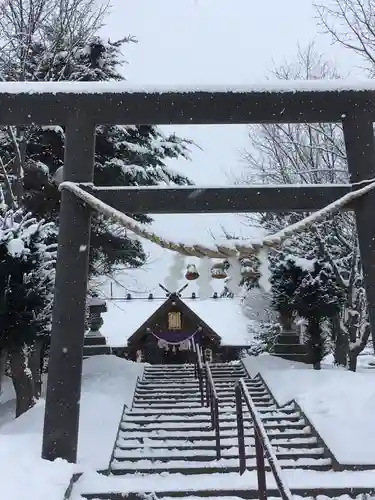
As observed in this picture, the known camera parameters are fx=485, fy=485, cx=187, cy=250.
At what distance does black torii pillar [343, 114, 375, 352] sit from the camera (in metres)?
3.91

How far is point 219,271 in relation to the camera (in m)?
3.79

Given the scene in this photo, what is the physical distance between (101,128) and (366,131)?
7.77 metres

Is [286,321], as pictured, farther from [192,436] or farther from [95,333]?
[192,436]

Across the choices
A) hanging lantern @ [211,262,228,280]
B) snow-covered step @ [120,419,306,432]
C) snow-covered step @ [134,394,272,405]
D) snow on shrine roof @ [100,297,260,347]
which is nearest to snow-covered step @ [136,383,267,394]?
snow-covered step @ [134,394,272,405]

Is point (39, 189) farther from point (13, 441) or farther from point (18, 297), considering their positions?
point (13, 441)

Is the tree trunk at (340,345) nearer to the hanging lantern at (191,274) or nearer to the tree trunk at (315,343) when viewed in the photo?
the tree trunk at (315,343)

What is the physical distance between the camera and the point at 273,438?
5078 mm

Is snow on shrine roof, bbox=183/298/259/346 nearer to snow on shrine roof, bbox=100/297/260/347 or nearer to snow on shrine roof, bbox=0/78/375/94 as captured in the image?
snow on shrine roof, bbox=100/297/260/347

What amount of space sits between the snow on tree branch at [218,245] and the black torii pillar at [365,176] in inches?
4.1

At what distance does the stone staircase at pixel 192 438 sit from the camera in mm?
4309

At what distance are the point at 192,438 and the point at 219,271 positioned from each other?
2.37 metres

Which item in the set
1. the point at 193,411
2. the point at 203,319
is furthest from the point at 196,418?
the point at 203,319

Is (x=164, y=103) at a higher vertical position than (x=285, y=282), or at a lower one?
higher

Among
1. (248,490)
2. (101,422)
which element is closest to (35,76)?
(101,422)
